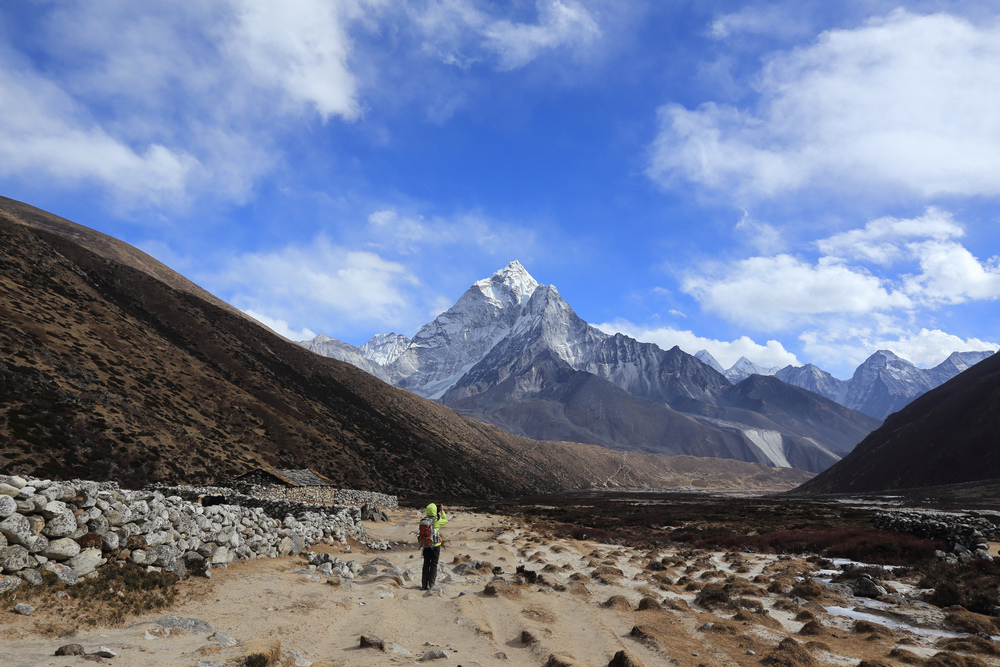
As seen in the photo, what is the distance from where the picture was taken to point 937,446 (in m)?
111

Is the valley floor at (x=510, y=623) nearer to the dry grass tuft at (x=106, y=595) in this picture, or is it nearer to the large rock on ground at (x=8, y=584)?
the dry grass tuft at (x=106, y=595)

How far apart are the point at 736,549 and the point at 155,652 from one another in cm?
2708

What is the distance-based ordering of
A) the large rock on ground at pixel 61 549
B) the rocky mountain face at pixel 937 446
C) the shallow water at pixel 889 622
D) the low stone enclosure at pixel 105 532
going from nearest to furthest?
the low stone enclosure at pixel 105 532 < the large rock on ground at pixel 61 549 < the shallow water at pixel 889 622 < the rocky mountain face at pixel 937 446

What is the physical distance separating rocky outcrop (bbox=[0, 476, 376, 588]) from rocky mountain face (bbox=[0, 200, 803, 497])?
2701 cm

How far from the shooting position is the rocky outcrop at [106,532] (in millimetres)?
8695

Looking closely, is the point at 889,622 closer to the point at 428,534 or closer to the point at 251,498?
the point at 428,534

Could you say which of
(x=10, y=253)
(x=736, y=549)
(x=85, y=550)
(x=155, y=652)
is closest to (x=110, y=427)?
(x=10, y=253)

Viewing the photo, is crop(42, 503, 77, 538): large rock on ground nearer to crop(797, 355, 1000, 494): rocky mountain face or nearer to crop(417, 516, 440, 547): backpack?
crop(417, 516, 440, 547): backpack

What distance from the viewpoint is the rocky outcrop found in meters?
8.70

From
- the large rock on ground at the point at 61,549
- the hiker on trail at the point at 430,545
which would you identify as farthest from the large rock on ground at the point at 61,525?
the hiker on trail at the point at 430,545

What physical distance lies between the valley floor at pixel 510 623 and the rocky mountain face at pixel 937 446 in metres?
118

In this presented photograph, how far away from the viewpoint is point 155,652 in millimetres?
7297

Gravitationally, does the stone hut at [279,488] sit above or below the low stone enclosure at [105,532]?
below

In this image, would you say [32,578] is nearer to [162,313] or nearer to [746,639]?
[746,639]
